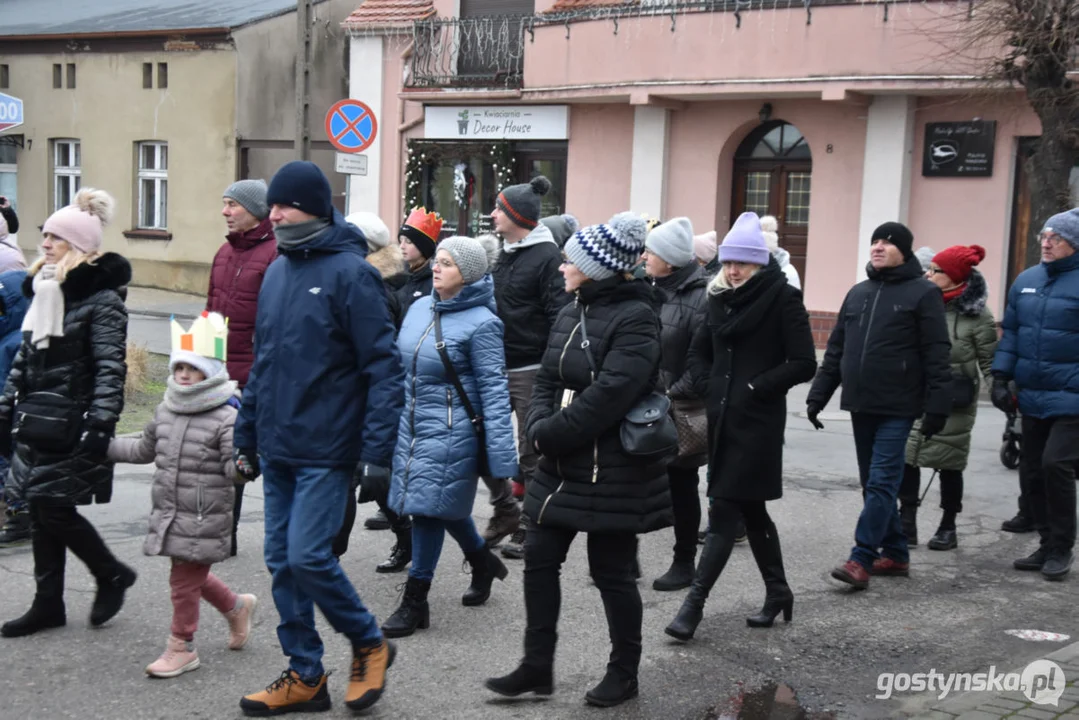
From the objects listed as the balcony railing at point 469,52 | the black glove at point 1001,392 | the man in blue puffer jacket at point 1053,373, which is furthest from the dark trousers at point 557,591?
the balcony railing at point 469,52

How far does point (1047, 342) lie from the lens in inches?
287

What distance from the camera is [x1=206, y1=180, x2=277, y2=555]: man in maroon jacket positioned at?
6938mm

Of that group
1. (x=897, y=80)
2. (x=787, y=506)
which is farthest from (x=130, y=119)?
(x=787, y=506)

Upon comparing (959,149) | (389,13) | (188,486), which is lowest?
(188,486)

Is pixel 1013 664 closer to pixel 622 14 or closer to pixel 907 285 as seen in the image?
pixel 907 285

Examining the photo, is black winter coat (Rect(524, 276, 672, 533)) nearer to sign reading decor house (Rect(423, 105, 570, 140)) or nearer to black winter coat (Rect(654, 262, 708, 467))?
black winter coat (Rect(654, 262, 708, 467))

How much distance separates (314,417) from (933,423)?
354cm

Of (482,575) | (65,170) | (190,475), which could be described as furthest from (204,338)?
(65,170)

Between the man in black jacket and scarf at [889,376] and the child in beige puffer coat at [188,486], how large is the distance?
329 cm

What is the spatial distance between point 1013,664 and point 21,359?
451cm

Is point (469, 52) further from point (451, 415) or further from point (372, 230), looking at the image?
point (451, 415)

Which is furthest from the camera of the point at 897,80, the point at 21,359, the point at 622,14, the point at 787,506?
the point at 622,14

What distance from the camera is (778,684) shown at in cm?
538

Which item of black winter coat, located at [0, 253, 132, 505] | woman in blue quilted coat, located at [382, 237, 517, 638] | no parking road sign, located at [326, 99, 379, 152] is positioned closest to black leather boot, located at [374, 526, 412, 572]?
woman in blue quilted coat, located at [382, 237, 517, 638]
